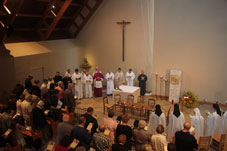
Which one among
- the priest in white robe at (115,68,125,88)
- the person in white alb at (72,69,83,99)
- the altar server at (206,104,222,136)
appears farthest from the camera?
the priest in white robe at (115,68,125,88)

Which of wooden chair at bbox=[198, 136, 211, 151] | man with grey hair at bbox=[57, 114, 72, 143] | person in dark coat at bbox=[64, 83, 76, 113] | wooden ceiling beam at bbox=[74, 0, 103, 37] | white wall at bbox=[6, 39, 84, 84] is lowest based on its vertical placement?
wooden chair at bbox=[198, 136, 211, 151]

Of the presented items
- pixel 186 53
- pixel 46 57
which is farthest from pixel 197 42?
pixel 46 57

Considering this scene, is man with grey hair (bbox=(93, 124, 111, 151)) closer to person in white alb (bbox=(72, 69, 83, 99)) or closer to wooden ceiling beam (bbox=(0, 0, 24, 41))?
person in white alb (bbox=(72, 69, 83, 99))

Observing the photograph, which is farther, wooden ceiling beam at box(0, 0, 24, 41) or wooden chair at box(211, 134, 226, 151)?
wooden ceiling beam at box(0, 0, 24, 41)

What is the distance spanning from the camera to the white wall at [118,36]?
40.7 ft

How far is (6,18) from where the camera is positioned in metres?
9.62

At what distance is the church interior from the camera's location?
7422 millimetres

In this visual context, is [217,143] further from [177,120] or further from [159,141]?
[159,141]

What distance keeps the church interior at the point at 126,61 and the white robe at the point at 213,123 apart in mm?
32

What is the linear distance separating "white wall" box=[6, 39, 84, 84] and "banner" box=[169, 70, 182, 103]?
7.24 m

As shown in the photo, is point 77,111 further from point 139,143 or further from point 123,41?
point 123,41

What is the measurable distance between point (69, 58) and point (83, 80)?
323cm

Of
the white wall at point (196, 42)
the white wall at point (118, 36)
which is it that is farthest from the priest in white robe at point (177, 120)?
the white wall at point (118, 36)

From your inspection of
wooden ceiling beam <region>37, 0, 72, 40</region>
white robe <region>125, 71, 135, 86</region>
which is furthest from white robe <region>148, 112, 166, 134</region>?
wooden ceiling beam <region>37, 0, 72, 40</region>
